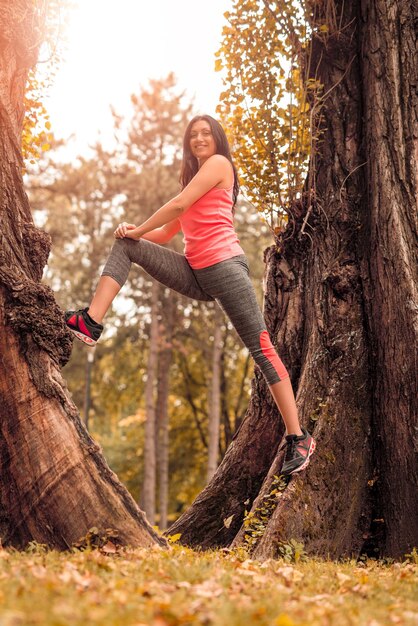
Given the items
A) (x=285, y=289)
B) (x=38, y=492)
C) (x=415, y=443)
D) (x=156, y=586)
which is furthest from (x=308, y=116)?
(x=156, y=586)

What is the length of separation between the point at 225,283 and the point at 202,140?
3.79 feet

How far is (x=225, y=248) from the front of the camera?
4871mm

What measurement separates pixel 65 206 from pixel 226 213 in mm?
15333

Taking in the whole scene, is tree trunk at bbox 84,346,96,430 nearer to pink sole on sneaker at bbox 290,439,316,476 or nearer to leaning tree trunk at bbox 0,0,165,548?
pink sole on sneaker at bbox 290,439,316,476

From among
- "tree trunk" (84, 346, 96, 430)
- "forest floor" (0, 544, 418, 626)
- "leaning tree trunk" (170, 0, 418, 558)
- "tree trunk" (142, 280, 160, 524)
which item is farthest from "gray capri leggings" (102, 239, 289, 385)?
"tree trunk" (84, 346, 96, 430)

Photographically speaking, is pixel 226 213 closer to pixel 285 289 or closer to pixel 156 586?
pixel 285 289

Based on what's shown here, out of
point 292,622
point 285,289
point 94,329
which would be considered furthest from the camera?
point 285,289

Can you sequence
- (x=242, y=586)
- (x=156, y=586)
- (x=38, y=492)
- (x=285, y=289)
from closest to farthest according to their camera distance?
1. (x=156, y=586)
2. (x=242, y=586)
3. (x=38, y=492)
4. (x=285, y=289)

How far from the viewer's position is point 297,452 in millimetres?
5055

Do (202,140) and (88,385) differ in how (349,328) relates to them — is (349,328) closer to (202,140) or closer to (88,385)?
(202,140)

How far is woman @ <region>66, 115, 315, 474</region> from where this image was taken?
4.76 m

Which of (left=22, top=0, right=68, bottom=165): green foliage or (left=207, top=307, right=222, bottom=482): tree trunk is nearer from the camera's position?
(left=22, top=0, right=68, bottom=165): green foliage

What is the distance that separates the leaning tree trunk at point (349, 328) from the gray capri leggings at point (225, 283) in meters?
0.82

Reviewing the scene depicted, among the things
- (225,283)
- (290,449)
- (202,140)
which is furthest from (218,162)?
(290,449)
